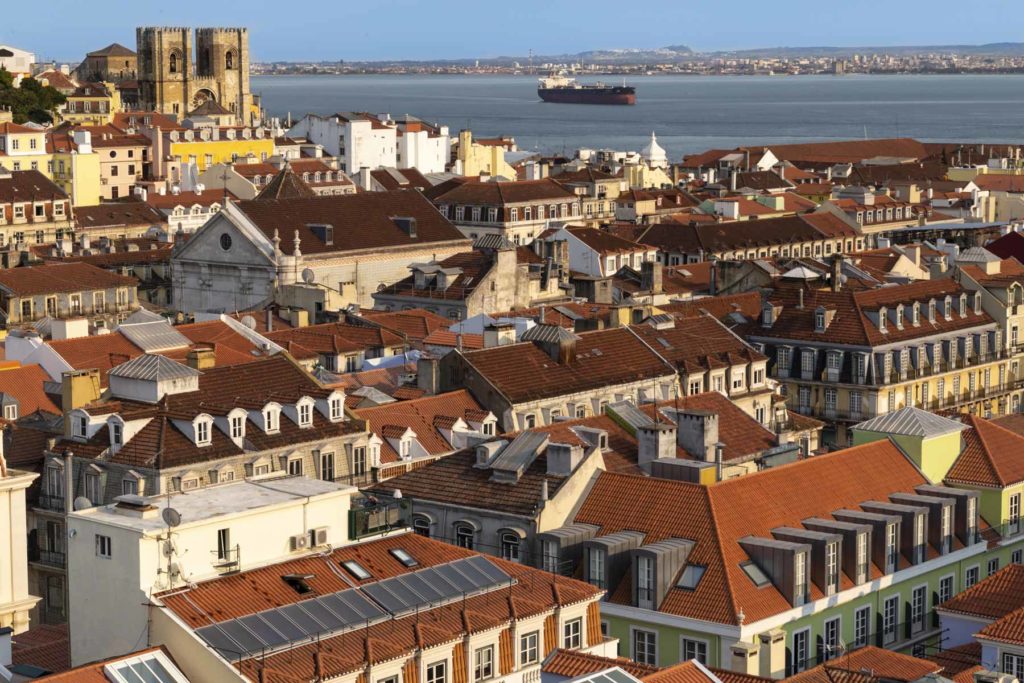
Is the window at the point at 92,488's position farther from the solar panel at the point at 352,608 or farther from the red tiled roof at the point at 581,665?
the red tiled roof at the point at 581,665

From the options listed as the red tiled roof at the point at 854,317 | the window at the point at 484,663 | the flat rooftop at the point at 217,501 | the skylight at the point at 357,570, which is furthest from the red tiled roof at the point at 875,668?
the red tiled roof at the point at 854,317

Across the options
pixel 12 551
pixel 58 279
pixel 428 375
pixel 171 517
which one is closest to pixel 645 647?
pixel 171 517

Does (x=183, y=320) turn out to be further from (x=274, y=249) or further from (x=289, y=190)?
(x=289, y=190)

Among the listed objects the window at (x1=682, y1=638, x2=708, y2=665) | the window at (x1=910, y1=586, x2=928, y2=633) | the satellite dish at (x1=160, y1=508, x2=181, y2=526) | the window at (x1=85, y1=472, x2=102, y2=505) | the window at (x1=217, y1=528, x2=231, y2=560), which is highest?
the satellite dish at (x1=160, y1=508, x2=181, y2=526)

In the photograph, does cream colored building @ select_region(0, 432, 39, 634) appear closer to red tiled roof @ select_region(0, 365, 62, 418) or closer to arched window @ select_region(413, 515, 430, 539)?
arched window @ select_region(413, 515, 430, 539)

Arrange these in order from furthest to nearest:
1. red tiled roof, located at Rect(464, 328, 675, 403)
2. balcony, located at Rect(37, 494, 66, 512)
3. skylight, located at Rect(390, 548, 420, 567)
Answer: red tiled roof, located at Rect(464, 328, 675, 403), balcony, located at Rect(37, 494, 66, 512), skylight, located at Rect(390, 548, 420, 567)

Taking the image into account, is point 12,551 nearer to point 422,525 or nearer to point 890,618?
point 422,525

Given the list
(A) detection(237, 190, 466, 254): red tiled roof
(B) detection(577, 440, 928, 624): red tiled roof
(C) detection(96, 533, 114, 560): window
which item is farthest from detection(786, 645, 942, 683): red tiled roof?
(A) detection(237, 190, 466, 254): red tiled roof

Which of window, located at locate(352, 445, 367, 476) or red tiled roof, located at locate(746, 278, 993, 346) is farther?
red tiled roof, located at locate(746, 278, 993, 346)
